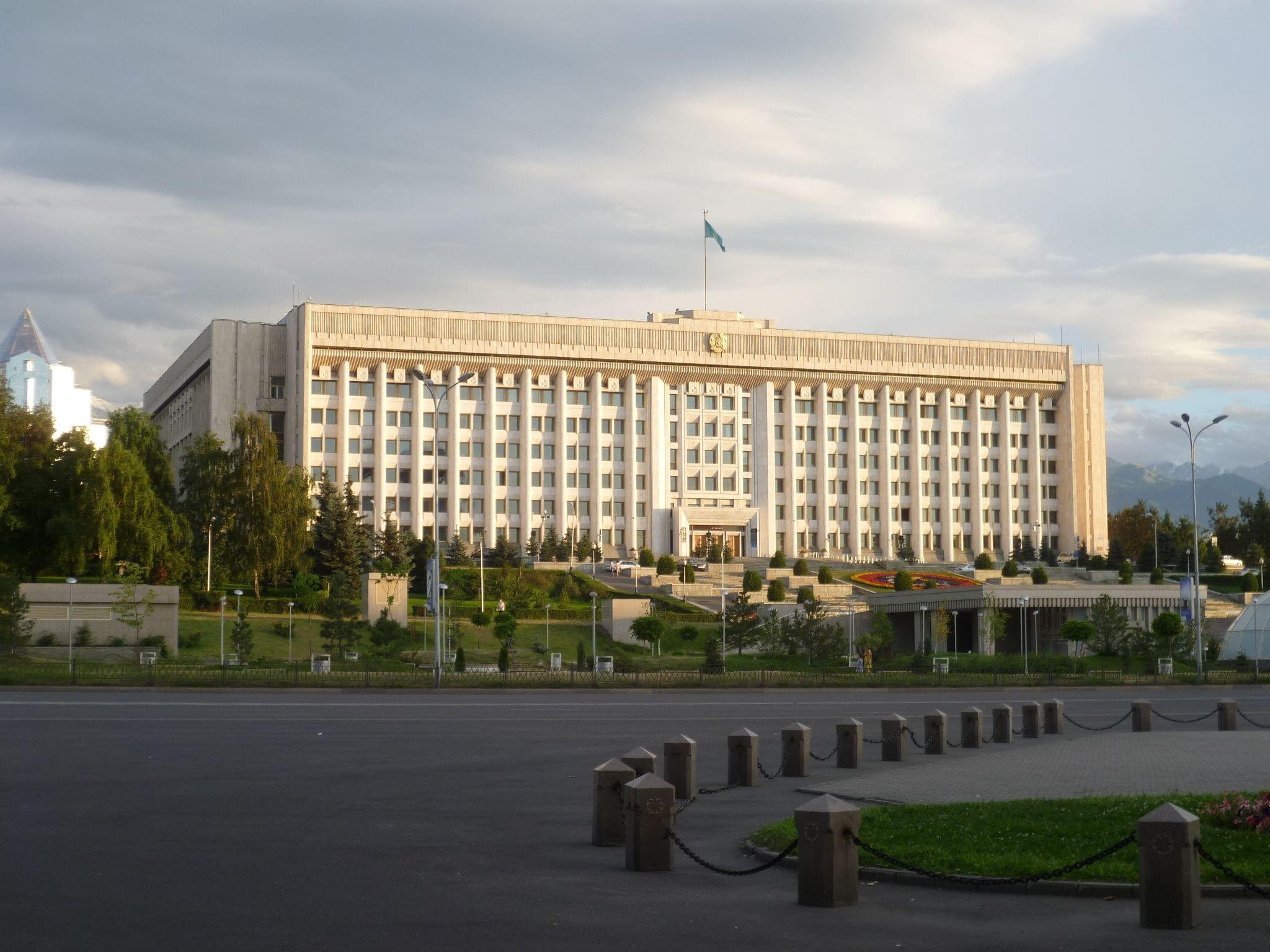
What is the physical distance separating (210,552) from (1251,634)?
4655cm

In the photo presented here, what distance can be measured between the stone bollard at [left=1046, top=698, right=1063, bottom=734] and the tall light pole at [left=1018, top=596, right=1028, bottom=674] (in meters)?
22.9

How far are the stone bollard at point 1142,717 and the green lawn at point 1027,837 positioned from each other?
10921mm

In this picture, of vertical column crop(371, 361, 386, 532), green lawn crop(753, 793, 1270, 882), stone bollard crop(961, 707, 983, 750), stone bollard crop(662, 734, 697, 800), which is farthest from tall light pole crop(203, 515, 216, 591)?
green lawn crop(753, 793, 1270, 882)

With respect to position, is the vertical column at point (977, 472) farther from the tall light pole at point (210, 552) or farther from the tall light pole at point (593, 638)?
the tall light pole at point (210, 552)

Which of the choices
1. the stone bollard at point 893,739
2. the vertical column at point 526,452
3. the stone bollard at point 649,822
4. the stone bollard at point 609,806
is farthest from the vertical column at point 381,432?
the stone bollard at point 649,822

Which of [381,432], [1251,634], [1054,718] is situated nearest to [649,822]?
[1054,718]

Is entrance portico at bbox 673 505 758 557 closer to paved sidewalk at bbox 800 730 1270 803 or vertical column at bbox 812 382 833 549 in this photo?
vertical column at bbox 812 382 833 549

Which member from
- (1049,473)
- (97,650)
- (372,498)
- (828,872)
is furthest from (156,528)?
Answer: (1049,473)

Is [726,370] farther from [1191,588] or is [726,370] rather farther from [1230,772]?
[1230,772]

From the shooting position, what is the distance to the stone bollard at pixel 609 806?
10.8 m

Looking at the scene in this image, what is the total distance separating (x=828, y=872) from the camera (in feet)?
27.7

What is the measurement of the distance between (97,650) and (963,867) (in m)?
42.9

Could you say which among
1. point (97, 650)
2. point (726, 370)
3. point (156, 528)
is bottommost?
point (97, 650)

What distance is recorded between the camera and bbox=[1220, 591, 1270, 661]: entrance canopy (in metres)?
53.7
